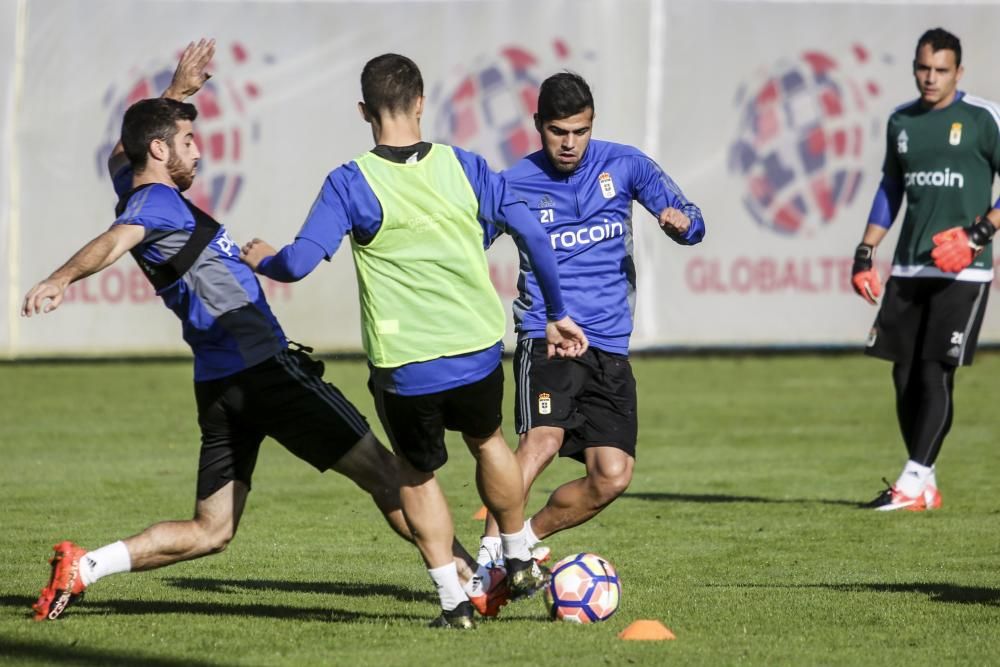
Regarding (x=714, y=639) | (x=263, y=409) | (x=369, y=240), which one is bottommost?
(x=714, y=639)

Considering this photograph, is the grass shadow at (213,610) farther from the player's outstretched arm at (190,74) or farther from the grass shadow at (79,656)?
the player's outstretched arm at (190,74)

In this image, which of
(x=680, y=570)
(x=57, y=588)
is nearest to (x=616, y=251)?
(x=680, y=570)

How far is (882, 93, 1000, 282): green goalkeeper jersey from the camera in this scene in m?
9.77

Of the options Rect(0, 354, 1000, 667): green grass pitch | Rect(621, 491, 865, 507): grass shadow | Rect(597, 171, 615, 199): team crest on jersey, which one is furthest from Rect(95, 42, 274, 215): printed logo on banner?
Rect(597, 171, 615, 199): team crest on jersey

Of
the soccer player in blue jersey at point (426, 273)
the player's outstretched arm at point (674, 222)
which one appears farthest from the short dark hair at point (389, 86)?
the player's outstretched arm at point (674, 222)

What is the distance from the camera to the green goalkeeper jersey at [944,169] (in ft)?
32.0

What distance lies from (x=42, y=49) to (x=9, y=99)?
24.4 inches

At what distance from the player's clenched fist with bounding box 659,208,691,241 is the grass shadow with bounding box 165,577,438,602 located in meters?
1.80

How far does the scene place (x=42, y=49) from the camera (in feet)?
57.4

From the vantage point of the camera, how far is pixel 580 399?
23.9 ft

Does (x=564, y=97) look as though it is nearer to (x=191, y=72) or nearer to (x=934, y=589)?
(x=191, y=72)

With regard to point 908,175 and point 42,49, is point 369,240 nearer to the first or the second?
point 908,175

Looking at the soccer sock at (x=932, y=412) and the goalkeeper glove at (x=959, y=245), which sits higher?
the goalkeeper glove at (x=959, y=245)

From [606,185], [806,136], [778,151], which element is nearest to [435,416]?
[606,185]
